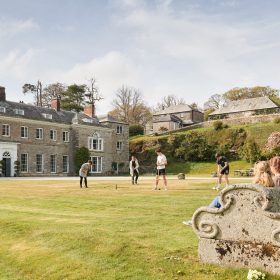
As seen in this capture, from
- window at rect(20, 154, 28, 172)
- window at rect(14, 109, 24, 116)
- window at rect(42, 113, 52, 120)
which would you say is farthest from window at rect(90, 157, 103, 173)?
window at rect(14, 109, 24, 116)

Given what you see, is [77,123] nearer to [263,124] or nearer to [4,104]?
[4,104]

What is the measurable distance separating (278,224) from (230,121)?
63671mm

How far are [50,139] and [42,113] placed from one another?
3383 mm

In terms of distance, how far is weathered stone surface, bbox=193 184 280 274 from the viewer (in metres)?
5.85

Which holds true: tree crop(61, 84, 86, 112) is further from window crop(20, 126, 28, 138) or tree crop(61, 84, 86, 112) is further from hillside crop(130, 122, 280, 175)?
window crop(20, 126, 28, 138)

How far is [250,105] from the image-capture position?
242 feet

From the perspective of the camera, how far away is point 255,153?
165 ft

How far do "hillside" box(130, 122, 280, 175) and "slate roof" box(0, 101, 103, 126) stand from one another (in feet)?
35.9

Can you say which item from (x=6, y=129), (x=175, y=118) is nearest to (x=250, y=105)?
(x=175, y=118)

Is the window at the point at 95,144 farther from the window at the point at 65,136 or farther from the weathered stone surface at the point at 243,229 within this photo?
the weathered stone surface at the point at 243,229

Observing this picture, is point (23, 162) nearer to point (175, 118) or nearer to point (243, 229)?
point (175, 118)

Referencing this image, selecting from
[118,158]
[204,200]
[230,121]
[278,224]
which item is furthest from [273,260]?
[230,121]

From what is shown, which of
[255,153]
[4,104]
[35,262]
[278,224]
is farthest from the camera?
[255,153]

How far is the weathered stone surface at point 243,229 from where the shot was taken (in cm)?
585
